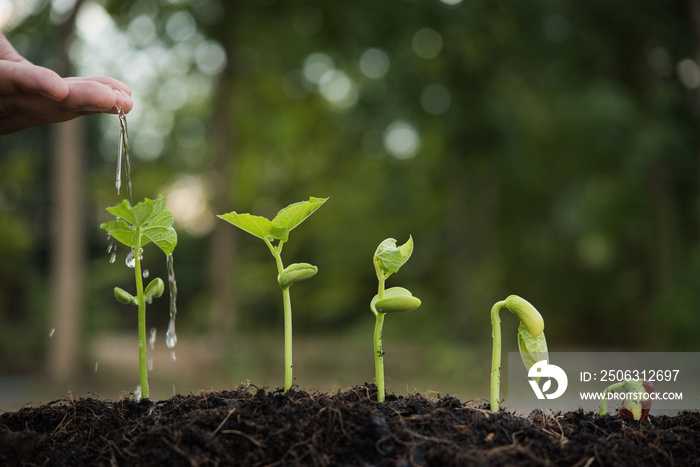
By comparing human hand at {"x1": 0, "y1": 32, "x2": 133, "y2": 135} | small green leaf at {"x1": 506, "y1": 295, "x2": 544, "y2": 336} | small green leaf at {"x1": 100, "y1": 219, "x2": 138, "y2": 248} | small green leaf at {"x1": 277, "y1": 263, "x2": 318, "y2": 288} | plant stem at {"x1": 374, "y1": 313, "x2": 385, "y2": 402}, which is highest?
human hand at {"x1": 0, "y1": 32, "x2": 133, "y2": 135}

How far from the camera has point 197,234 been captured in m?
14.3

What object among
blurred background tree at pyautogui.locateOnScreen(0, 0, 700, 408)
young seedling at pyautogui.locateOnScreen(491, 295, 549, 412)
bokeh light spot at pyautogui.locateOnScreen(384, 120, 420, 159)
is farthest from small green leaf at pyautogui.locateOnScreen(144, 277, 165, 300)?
bokeh light spot at pyautogui.locateOnScreen(384, 120, 420, 159)

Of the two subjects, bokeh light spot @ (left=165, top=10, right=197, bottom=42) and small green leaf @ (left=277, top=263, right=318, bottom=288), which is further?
bokeh light spot @ (left=165, top=10, right=197, bottom=42)

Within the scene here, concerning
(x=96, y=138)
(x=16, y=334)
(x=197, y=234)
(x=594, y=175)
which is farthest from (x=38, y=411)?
(x=197, y=234)

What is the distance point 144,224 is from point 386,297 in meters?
0.55

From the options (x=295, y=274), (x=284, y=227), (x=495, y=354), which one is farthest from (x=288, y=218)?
(x=495, y=354)

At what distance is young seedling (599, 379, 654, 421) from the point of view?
4.31 ft

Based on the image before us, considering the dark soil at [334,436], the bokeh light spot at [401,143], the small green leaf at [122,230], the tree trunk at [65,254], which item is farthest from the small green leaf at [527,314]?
the bokeh light spot at [401,143]

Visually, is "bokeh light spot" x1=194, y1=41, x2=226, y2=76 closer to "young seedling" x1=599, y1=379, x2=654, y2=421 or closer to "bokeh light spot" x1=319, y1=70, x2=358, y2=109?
"bokeh light spot" x1=319, y1=70, x2=358, y2=109

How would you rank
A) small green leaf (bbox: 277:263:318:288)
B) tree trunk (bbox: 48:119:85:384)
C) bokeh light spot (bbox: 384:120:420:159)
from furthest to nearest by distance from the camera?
1. bokeh light spot (bbox: 384:120:420:159)
2. tree trunk (bbox: 48:119:85:384)
3. small green leaf (bbox: 277:263:318:288)

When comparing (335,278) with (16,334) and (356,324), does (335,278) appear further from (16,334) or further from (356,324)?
(16,334)

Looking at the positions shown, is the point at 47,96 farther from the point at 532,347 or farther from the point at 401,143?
the point at 401,143

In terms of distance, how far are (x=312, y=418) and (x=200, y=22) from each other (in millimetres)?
7128

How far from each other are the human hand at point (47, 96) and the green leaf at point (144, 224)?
0.31m
